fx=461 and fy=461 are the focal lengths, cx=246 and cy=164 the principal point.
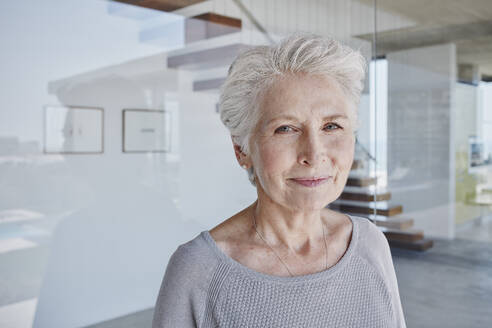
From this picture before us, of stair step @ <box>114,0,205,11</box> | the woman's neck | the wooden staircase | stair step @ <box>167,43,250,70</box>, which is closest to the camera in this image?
the woman's neck

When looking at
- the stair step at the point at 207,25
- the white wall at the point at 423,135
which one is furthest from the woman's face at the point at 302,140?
the stair step at the point at 207,25

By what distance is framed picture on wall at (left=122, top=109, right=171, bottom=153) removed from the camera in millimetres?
3611

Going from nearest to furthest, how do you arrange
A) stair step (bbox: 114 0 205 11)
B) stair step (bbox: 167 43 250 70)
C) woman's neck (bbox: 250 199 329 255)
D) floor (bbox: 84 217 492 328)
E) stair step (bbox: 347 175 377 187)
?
woman's neck (bbox: 250 199 329 255)
floor (bbox: 84 217 492 328)
stair step (bbox: 347 175 377 187)
stair step (bbox: 114 0 205 11)
stair step (bbox: 167 43 250 70)

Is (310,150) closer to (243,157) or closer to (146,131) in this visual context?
(243,157)

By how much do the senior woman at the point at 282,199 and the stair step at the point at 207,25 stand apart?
318cm

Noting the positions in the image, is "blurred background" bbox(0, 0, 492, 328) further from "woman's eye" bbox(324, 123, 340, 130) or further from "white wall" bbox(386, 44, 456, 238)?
"woman's eye" bbox(324, 123, 340, 130)

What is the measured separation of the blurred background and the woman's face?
1.73 meters

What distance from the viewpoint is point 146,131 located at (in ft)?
12.1

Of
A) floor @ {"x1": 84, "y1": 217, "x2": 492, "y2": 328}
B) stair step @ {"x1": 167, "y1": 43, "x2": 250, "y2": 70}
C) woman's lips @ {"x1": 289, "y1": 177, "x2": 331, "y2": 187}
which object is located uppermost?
stair step @ {"x1": 167, "y1": 43, "x2": 250, "y2": 70}

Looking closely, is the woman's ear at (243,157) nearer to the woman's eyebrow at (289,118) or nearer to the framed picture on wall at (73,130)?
the woman's eyebrow at (289,118)

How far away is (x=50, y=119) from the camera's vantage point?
317 cm

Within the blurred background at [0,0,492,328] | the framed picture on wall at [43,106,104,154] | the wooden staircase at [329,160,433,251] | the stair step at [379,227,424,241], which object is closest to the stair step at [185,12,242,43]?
the blurred background at [0,0,492,328]

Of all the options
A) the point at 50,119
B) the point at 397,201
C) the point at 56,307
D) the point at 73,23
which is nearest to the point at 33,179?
the point at 50,119

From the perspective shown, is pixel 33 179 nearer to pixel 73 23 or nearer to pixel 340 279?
pixel 73 23
